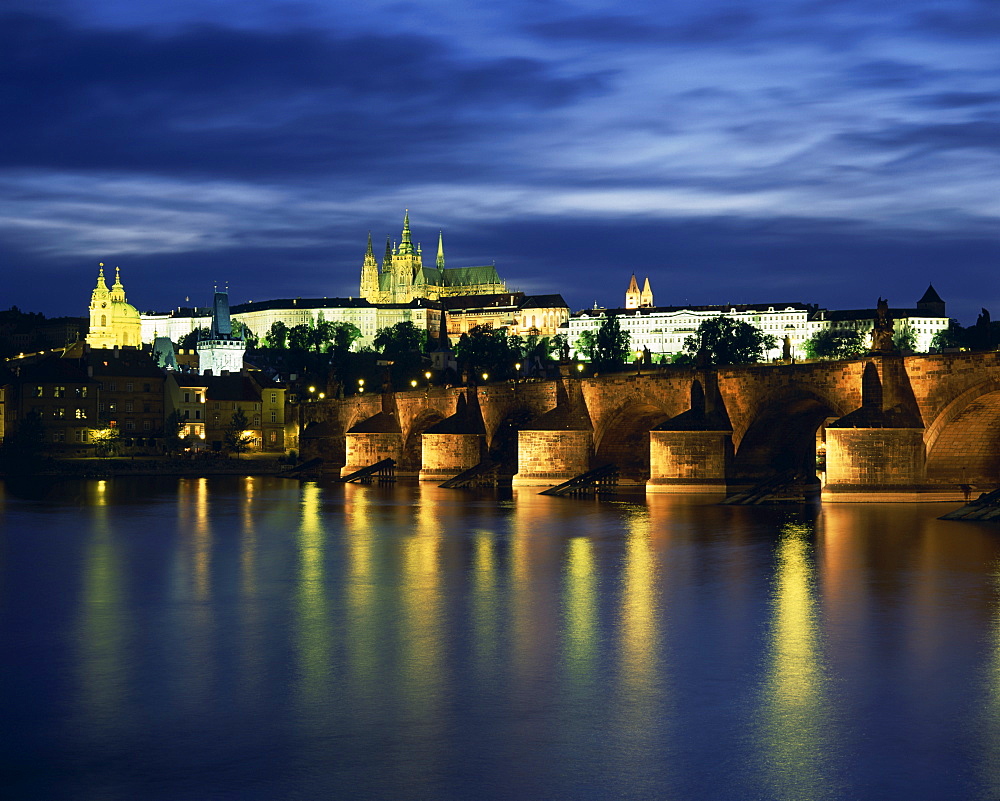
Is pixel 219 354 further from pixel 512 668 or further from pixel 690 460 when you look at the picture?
pixel 512 668

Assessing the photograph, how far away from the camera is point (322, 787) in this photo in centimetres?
1380

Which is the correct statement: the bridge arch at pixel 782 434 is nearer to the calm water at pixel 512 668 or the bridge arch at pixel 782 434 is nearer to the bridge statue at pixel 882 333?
the bridge statue at pixel 882 333

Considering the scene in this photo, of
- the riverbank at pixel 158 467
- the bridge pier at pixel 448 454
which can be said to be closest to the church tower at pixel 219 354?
the riverbank at pixel 158 467

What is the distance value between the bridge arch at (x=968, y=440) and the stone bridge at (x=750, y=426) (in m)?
0.05

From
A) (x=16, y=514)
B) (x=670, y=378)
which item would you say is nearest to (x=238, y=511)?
(x=16, y=514)

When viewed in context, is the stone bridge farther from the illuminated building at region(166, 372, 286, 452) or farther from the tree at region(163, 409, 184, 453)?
the illuminated building at region(166, 372, 286, 452)

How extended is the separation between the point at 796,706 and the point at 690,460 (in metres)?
37.4

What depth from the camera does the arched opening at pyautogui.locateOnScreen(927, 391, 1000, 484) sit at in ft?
144

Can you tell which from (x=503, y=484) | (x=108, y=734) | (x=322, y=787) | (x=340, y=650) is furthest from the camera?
(x=503, y=484)

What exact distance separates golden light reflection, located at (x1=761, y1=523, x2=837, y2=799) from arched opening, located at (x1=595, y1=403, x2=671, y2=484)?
33117 mm

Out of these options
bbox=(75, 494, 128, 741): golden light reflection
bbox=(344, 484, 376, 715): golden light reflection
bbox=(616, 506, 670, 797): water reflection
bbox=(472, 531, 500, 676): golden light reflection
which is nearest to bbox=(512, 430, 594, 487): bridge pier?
bbox=(344, 484, 376, 715): golden light reflection

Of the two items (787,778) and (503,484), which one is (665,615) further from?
(503,484)

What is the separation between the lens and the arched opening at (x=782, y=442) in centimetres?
5184

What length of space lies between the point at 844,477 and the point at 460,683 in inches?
1180
